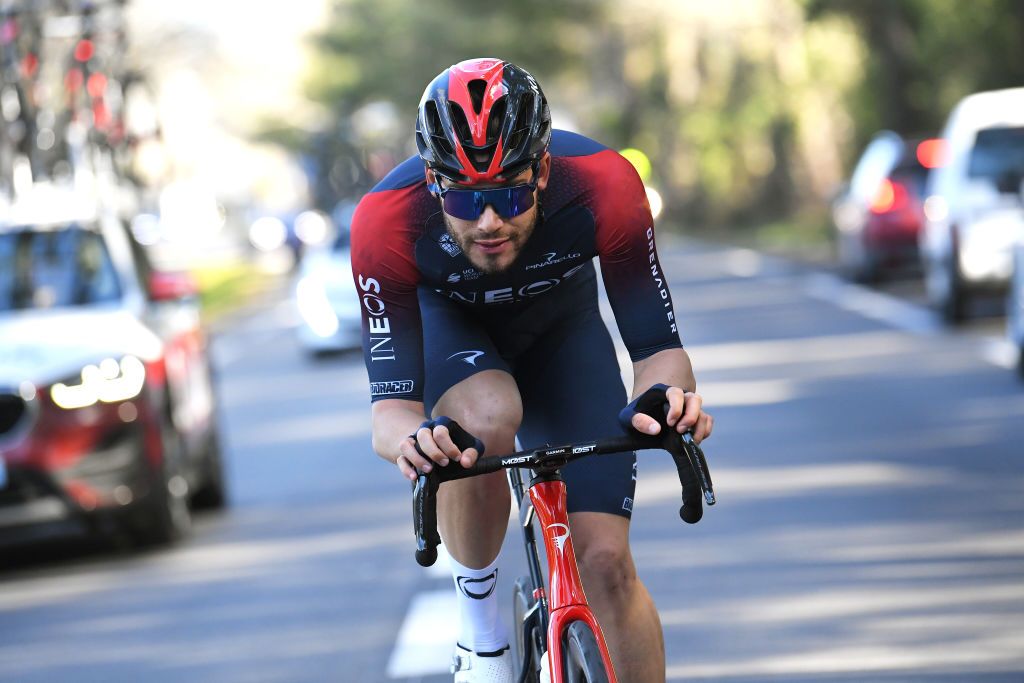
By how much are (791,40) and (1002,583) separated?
51.5 metres

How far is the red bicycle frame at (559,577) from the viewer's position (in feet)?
13.9

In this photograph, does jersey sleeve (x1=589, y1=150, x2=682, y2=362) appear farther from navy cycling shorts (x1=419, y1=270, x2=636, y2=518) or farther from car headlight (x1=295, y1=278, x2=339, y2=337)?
car headlight (x1=295, y1=278, x2=339, y2=337)

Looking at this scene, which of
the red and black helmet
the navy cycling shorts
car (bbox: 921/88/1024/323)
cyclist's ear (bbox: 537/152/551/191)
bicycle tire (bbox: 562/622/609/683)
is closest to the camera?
bicycle tire (bbox: 562/622/609/683)

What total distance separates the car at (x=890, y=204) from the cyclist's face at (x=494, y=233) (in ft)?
65.2

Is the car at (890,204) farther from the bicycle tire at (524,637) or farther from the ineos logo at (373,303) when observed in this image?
the ineos logo at (373,303)

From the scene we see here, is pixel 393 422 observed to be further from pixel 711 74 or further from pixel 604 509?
pixel 711 74

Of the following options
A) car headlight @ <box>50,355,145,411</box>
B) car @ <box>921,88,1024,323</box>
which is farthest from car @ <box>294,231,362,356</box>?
car headlight @ <box>50,355,145,411</box>

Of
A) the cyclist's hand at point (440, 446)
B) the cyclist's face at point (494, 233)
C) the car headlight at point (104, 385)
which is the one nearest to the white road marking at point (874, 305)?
the car headlight at point (104, 385)

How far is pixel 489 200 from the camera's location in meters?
4.43

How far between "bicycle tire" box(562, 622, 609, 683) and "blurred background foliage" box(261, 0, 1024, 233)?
106 feet

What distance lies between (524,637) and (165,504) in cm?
568

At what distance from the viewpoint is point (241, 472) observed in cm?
1351

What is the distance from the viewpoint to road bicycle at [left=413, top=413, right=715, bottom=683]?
418 centimetres

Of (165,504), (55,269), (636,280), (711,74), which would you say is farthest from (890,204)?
(711,74)
